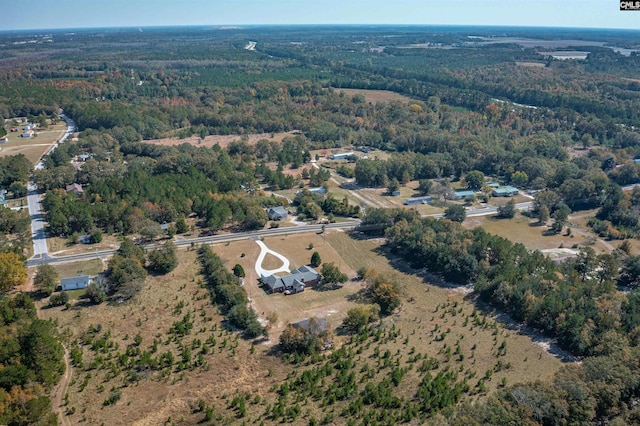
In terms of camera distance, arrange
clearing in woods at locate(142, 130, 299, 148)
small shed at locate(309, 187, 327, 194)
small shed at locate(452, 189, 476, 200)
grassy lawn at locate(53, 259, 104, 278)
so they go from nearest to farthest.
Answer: grassy lawn at locate(53, 259, 104, 278) < small shed at locate(452, 189, 476, 200) < small shed at locate(309, 187, 327, 194) < clearing in woods at locate(142, 130, 299, 148)

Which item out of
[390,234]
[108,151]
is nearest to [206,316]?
[390,234]

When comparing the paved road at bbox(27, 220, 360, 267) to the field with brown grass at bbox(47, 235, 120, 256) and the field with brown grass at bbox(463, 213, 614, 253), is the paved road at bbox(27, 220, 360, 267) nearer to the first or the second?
the field with brown grass at bbox(47, 235, 120, 256)

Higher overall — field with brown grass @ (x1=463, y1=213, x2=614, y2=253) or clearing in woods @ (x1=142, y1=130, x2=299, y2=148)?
clearing in woods @ (x1=142, y1=130, x2=299, y2=148)

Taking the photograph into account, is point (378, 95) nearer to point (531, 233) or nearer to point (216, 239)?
point (531, 233)

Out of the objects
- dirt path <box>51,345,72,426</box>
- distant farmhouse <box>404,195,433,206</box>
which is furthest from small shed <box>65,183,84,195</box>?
distant farmhouse <box>404,195,433,206</box>

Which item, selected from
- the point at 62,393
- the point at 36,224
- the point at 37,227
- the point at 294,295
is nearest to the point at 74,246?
the point at 37,227

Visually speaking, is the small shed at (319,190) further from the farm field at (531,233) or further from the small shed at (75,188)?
the small shed at (75,188)

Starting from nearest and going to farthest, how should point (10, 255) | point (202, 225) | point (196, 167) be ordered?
point (10, 255), point (202, 225), point (196, 167)

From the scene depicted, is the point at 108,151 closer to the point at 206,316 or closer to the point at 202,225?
the point at 202,225
